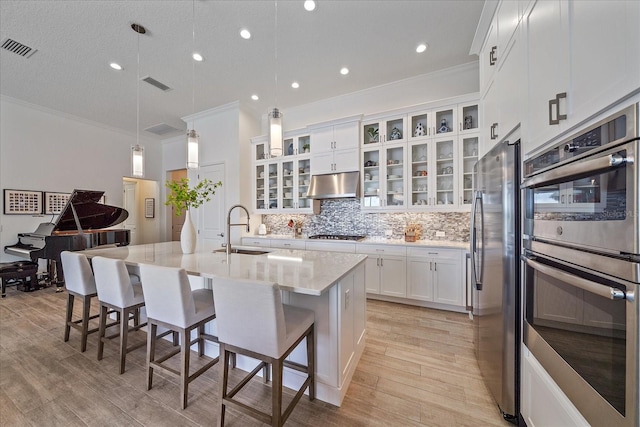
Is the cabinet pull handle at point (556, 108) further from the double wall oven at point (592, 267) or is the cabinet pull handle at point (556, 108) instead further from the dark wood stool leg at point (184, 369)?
the dark wood stool leg at point (184, 369)

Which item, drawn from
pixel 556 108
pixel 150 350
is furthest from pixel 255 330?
pixel 556 108

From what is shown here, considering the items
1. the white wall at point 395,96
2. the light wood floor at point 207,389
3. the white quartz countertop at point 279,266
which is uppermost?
the white wall at point 395,96

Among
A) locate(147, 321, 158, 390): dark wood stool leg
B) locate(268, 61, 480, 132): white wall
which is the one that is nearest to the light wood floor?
locate(147, 321, 158, 390): dark wood stool leg

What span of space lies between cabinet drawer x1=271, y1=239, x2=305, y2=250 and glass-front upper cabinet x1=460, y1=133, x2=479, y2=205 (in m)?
2.52

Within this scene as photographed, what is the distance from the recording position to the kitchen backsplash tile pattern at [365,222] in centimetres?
364

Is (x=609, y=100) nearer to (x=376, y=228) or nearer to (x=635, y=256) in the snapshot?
(x=635, y=256)

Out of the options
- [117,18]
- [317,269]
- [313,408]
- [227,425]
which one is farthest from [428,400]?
[117,18]

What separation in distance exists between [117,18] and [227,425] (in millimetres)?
3929

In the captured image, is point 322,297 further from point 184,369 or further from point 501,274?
point 501,274

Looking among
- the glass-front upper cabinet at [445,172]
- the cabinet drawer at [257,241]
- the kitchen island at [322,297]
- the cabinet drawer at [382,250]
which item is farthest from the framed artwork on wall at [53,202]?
the glass-front upper cabinet at [445,172]

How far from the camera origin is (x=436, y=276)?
319cm

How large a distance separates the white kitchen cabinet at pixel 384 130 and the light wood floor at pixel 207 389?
2720 millimetres

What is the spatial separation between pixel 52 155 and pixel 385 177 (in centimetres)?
655

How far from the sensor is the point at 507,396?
4.98 ft
